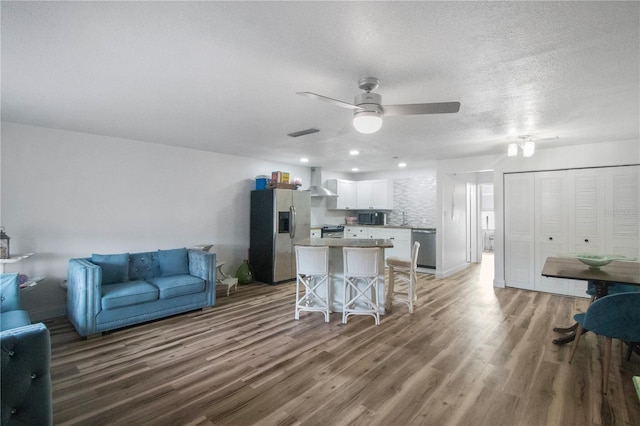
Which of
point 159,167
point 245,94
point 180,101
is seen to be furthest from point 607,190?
point 159,167

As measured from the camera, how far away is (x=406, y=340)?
3.16m

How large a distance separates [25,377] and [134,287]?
7.24 ft

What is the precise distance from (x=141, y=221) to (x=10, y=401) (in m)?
3.51

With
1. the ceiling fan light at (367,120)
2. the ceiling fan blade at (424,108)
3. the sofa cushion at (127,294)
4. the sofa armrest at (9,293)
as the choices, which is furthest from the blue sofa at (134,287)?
the ceiling fan blade at (424,108)

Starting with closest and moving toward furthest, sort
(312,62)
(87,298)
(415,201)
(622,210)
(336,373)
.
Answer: (312,62)
(336,373)
(87,298)
(622,210)
(415,201)

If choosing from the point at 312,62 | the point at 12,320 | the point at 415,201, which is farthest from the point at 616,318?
the point at 415,201

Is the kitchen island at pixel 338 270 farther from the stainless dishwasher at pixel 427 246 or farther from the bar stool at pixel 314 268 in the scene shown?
the stainless dishwasher at pixel 427 246

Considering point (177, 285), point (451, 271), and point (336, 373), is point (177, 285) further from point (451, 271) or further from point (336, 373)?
point (451, 271)

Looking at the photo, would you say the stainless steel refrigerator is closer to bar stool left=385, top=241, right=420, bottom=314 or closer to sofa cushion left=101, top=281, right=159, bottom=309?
bar stool left=385, top=241, right=420, bottom=314

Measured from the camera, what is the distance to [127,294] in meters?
3.35

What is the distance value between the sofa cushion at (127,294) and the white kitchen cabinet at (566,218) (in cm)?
563

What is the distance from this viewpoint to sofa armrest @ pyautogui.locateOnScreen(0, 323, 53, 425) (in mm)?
1364

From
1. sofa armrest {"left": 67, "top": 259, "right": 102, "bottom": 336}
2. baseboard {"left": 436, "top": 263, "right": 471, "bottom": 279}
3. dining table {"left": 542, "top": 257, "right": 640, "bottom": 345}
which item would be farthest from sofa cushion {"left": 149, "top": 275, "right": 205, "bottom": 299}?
baseboard {"left": 436, "top": 263, "right": 471, "bottom": 279}

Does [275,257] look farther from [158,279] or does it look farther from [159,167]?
[159,167]
